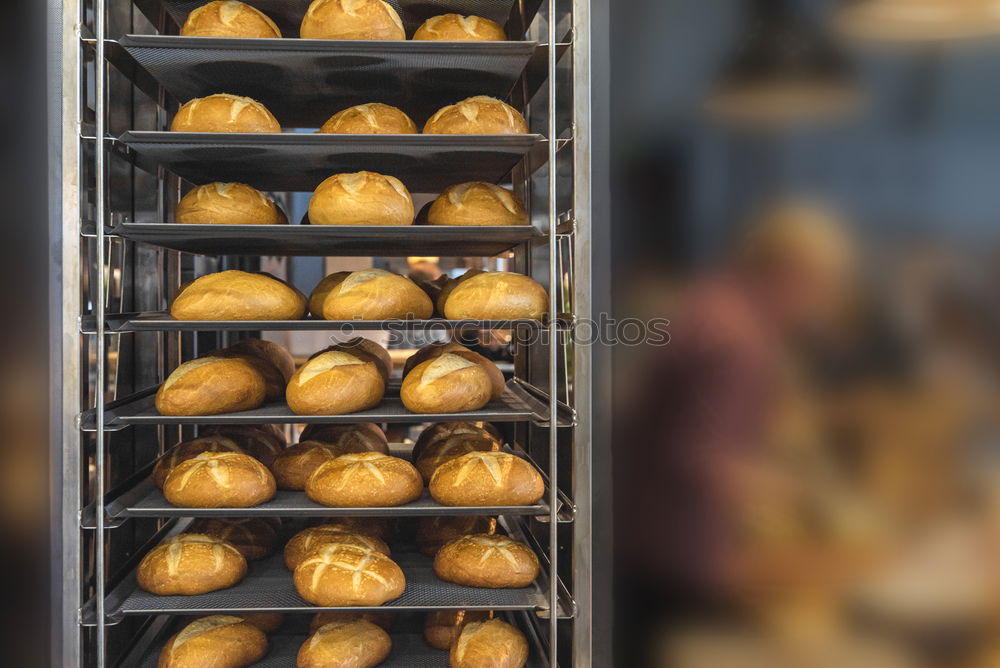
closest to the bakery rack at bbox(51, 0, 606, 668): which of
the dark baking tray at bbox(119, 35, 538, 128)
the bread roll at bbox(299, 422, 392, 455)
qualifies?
the dark baking tray at bbox(119, 35, 538, 128)

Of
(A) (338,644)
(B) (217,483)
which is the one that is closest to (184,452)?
(B) (217,483)

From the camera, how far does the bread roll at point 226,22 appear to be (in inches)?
66.2

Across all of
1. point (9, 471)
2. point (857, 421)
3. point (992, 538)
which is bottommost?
point (992, 538)

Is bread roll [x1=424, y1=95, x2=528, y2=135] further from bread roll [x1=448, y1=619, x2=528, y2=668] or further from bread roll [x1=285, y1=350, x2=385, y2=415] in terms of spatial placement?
bread roll [x1=448, y1=619, x2=528, y2=668]

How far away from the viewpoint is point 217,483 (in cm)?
165

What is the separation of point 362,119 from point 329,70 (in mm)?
144

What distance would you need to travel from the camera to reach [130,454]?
1.89 metres

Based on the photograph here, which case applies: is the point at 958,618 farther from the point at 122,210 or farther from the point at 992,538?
the point at 122,210

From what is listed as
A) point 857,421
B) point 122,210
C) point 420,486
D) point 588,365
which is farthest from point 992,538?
point 122,210

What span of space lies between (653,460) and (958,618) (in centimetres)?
67

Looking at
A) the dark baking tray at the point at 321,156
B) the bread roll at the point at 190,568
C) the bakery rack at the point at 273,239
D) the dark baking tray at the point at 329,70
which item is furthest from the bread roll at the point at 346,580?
the dark baking tray at the point at 329,70

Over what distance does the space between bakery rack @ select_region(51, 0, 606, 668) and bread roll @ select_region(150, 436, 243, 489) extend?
8 centimetres

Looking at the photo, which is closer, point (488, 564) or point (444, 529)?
point (488, 564)

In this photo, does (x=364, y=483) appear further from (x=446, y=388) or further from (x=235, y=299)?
(x=235, y=299)
